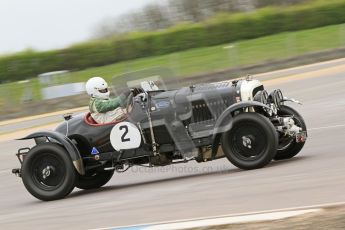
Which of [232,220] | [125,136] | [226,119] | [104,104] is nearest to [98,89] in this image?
[104,104]

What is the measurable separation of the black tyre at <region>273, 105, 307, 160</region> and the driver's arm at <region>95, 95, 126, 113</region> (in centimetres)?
212

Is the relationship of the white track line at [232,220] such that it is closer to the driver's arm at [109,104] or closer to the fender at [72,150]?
the fender at [72,150]

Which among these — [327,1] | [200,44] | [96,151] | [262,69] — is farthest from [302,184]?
[327,1]

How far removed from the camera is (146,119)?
367 inches

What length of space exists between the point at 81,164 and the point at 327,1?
106 feet

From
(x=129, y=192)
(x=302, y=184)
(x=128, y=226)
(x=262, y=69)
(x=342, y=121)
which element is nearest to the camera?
(x=128, y=226)

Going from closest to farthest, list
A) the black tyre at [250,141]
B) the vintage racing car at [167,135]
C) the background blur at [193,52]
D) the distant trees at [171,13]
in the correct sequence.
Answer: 1. the black tyre at [250,141]
2. the vintage racing car at [167,135]
3. the background blur at [193,52]
4. the distant trees at [171,13]

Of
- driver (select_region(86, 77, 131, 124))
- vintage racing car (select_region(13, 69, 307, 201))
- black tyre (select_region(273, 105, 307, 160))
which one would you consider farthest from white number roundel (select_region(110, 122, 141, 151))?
black tyre (select_region(273, 105, 307, 160))

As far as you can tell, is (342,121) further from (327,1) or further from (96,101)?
(327,1)

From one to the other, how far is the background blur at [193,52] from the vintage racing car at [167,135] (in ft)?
56.1

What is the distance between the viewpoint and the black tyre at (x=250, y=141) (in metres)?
8.57

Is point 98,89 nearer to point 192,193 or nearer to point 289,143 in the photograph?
point 192,193

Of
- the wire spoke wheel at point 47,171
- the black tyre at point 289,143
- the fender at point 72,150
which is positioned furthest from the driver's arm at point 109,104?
the black tyre at point 289,143

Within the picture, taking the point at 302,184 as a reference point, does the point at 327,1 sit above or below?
above
